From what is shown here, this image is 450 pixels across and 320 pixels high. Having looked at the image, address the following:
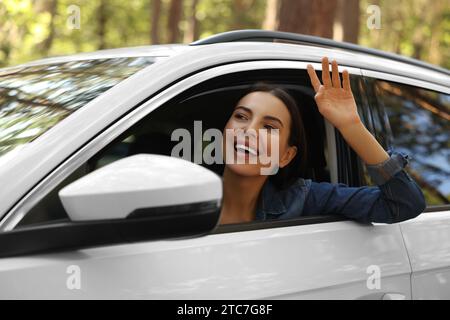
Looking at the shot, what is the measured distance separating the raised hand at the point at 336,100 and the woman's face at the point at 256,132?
0.20 metres

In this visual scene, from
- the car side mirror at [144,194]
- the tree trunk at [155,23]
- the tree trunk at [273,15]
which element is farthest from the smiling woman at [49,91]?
the tree trunk at [155,23]

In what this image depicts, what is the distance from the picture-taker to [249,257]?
7.11 ft

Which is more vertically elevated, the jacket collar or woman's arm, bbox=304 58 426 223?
woman's arm, bbox=304 58 426 223

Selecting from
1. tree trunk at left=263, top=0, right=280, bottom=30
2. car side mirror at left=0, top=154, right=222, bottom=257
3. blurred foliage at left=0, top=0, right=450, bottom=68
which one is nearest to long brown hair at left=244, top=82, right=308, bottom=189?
car side mirror at left=0, top=154, right=222, bottom=257

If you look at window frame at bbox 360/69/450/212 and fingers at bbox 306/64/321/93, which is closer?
fingers at bbox 306/64/321/93

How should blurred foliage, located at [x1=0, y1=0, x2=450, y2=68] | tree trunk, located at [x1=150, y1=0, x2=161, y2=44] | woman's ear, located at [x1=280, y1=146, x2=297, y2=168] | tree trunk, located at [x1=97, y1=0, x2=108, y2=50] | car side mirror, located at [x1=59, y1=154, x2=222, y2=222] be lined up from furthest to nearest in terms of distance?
tree trunk, located at [x1=97, y1=0, x2=108, y2=50] < blurred foliage, located at [x1=0, y1=0, x2=450, y2=68] < tree trunk, located at [x1=150, y1=0, x2=161, y2=44] < woman's ear, located at [x1=280, y1=146, x2=297, y2=168] < car side mirror, located at [x1=59, y1=154, x2=222, y2=222]

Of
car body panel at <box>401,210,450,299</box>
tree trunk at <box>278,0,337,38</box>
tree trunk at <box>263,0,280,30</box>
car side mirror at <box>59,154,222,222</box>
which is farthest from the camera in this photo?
tree trunk at <box>263,0,280,30</box>

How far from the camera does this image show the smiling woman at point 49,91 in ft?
6.84

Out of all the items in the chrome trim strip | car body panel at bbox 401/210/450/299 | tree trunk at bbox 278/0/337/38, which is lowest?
car body panel at bbox 401/210/450/299

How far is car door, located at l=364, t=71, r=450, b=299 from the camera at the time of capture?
2588mm

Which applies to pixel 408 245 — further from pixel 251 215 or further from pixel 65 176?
pixel 65 176

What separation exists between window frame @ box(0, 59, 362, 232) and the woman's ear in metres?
0.29

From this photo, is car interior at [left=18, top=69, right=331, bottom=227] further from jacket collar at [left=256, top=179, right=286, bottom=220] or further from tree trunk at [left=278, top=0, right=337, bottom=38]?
tree trunk at [left=278, top=0, right=337, bottom=38]

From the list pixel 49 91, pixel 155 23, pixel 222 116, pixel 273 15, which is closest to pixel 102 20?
pixel 155 23
